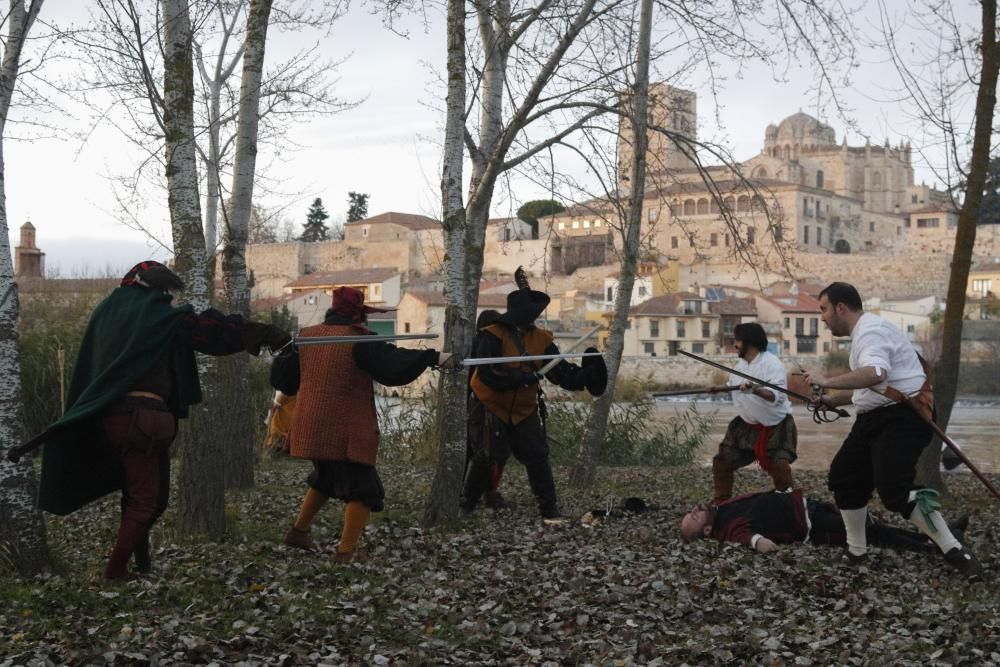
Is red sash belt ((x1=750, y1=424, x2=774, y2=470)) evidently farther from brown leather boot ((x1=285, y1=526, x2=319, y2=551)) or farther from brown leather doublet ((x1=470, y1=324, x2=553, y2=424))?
brown leather boot ((x1=285, y1=526, x2=319, y2=551))

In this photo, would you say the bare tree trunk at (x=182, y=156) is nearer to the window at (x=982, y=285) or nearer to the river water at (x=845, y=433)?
the river water at (x=845, y=433)

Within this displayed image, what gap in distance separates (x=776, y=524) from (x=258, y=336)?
408 cm

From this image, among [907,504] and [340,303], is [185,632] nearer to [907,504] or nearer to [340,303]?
[340,303]

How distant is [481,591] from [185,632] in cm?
195

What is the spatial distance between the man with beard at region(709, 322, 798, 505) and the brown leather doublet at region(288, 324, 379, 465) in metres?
3.52

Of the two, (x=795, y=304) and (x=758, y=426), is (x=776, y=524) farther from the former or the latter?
(x=795, y=304)

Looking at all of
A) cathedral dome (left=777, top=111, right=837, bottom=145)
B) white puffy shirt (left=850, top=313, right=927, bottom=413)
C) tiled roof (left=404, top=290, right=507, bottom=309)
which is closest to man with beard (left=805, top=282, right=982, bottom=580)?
white puffy shirt (left=850, top=313, right=927, bottom=413)

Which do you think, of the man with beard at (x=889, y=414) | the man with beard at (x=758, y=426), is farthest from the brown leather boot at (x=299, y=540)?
the man with beard at (x=758, y=426)

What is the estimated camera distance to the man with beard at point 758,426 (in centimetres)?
1004

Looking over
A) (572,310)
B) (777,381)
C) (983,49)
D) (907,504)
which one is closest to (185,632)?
(907,504)

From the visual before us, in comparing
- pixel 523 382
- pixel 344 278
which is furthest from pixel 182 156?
pixel 344 278

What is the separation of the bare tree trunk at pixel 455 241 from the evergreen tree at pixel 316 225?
12245 centimetres

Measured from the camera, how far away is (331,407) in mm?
7762

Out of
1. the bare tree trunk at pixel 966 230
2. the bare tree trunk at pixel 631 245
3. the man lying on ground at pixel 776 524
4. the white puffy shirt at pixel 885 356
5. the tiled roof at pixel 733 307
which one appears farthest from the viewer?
the tiled roof at pixel 733 307
